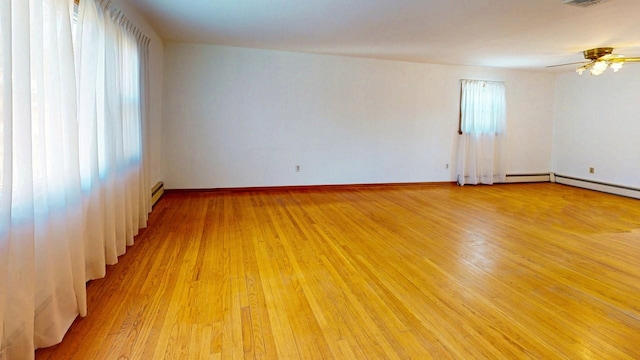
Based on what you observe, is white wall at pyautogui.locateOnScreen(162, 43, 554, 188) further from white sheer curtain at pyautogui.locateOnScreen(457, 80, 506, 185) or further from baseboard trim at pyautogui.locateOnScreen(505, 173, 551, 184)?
baseboard trim at pyautogui.locateOnScreen(505, 173, 551, 184)

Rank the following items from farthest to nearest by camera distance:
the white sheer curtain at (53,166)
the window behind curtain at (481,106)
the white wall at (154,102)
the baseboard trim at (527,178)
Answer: the baseboard trim at (527,178)
the window behind curtain at (481,106)
the white wall at (154,102)
the white sheer curtain at (53,166)

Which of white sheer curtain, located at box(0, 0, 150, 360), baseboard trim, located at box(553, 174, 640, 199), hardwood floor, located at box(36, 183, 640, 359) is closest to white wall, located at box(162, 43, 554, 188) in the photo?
baseboard trim, located at box(553, 174, 640, 199)

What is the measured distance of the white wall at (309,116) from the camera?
5238 millimetres

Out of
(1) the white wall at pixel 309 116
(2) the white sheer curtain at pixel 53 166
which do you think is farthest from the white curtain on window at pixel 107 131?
(1) the white wall at pixel 309 116

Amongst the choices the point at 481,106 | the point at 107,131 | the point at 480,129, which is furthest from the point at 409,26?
the point at 480,129

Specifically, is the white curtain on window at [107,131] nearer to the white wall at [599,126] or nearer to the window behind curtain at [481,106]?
the window behind curtain at [481,106]

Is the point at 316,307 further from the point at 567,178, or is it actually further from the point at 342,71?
the point at 567,178

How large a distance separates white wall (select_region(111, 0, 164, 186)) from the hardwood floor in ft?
2.55

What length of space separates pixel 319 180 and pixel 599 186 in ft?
16.5

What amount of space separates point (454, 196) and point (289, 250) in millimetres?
3542

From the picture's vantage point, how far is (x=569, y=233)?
3.62 meters

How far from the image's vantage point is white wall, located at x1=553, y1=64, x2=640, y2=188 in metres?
5.67

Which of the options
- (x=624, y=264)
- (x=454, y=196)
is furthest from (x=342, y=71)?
(x=624, y=264)

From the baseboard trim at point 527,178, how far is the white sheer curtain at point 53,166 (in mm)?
6870
